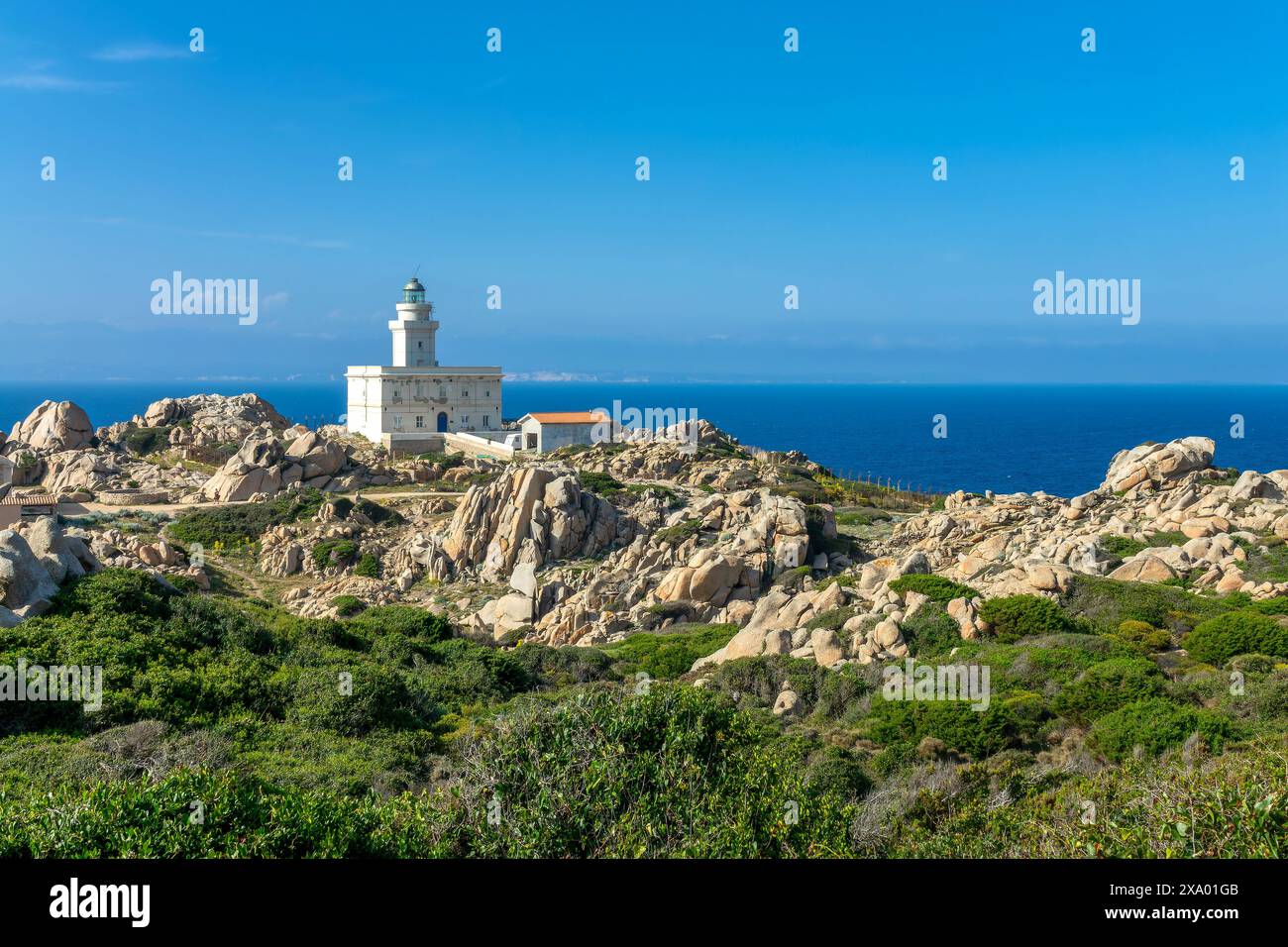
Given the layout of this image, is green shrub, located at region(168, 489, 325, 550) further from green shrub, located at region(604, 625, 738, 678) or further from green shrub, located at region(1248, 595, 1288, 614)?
green shrub, located at region(1248, 595, 1288, 614)

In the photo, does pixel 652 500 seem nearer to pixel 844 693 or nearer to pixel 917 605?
pixel 917 605

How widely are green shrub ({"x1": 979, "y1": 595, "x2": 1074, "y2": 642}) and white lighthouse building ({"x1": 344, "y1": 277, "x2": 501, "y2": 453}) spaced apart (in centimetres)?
4457

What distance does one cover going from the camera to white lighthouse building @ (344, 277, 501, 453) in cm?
6506

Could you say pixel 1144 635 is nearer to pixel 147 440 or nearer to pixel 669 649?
pixel 669 649

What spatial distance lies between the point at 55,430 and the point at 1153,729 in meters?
55.7

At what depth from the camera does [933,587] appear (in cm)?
2591

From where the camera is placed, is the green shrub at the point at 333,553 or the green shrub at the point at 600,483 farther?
the green shrub at the point at 600,483

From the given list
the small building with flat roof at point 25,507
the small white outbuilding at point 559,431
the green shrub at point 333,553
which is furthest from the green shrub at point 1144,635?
the small white outbuilding at point 559,431

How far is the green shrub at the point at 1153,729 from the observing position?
15789 mm

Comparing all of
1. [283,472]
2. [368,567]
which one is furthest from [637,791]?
[283,472]

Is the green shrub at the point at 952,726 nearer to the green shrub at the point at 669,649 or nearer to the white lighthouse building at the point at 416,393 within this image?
the green shrub at the point at 669,649

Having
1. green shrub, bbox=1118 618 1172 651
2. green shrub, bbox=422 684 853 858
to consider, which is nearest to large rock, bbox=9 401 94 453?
green shrub, bbox=422 684 853 858
